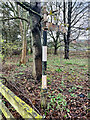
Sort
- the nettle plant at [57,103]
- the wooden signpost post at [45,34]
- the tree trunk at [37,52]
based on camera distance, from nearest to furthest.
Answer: the wooden signpost post at [45,34] < the nettle plant at [57,103] < the tree trunk at [37,52]

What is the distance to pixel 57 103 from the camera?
8.66 ft

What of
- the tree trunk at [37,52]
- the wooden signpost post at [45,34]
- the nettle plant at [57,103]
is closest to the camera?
the wooden signpost post at [45,34]

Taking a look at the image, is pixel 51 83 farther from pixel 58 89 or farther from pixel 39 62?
pixel 39 62

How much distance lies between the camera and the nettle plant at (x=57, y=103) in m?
2.47

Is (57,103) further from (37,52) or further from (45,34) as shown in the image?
(37,52)

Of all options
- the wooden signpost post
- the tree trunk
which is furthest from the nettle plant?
the tree trunk

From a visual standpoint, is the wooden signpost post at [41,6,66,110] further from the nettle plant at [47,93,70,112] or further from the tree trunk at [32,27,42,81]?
the tree trunk at [32,27,42,81]

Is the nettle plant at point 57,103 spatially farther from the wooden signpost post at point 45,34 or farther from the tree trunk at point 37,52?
the tree trunk at point 37,52

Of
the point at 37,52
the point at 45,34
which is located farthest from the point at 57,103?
the point at 37,52

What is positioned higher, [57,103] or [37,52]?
[37,52]

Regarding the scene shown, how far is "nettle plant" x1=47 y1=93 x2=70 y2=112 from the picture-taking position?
2475mm

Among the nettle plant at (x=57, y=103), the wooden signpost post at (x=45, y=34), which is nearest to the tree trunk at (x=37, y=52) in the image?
the nettle plant at (x=57, y=103)

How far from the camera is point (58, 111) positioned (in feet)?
7.85

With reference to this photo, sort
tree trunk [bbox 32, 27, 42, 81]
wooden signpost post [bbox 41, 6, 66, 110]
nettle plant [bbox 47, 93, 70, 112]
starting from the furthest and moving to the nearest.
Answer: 1. tree trunk [bbox 32, 27, 42, 81]
2. nettle plant [bbox 47, 93, 70, 112]
3. wooden signpost post [bbox 41, 6, 66, 110]
